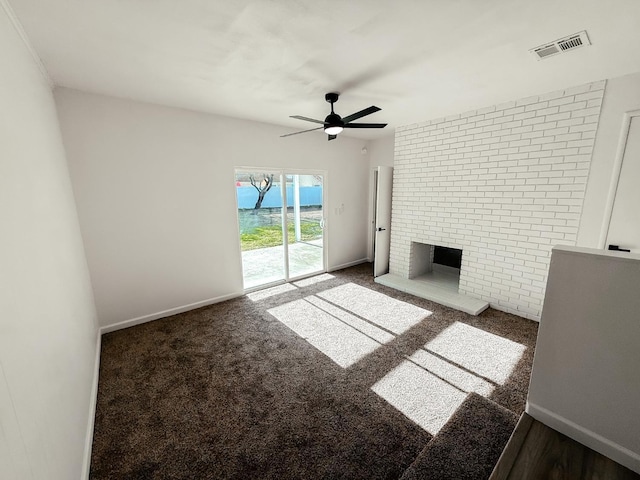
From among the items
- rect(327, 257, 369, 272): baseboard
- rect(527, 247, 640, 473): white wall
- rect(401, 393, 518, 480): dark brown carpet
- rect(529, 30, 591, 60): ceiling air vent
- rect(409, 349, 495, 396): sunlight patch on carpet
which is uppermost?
rect(529, 30, 591, 60): ceiling air vent

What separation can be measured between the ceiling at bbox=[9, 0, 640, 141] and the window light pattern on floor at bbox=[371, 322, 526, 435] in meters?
2.63

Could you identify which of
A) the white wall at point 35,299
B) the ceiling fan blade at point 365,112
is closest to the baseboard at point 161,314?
the white wall at point 35,299

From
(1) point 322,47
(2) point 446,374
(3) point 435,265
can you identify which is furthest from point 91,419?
(3) point 435,265

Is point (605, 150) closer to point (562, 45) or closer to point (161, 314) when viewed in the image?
point (562, 45)

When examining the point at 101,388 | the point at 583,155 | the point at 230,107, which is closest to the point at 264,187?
the point at 230,107

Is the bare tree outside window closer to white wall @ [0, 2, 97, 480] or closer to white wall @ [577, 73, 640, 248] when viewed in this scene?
white wall @ [0, 2, 97, 480]

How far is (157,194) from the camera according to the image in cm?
319

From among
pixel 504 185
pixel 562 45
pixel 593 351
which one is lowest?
pixel 593 351

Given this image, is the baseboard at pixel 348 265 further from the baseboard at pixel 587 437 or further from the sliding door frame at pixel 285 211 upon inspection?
the baseboard at pixel 587 437

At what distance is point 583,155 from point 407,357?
2.76 meters

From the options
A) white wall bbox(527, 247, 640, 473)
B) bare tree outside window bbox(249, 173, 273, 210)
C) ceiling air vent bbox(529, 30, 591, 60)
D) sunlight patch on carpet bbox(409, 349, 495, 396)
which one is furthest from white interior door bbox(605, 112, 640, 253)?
bare tree outside window bbox(249, 173, 273, 210)

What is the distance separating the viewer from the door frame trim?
247 cm

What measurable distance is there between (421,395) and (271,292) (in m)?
2.66

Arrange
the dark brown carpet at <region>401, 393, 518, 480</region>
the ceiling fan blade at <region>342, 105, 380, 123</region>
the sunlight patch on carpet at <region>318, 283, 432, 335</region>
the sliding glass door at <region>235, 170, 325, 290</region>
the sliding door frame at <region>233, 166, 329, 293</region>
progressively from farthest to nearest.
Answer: the sliding glass door at <region>235, 170, 325, 290</region> → the sliding door frame at <region>233, 166, 329, 293</region> → the sunlight patch on carpet at <region>318, 283, 432, 335</region> → the ceiling fan blade at <region>342, 105, 380, 123</region> → the dark brown carpet at <region>401, 393, 518, 480</region>
